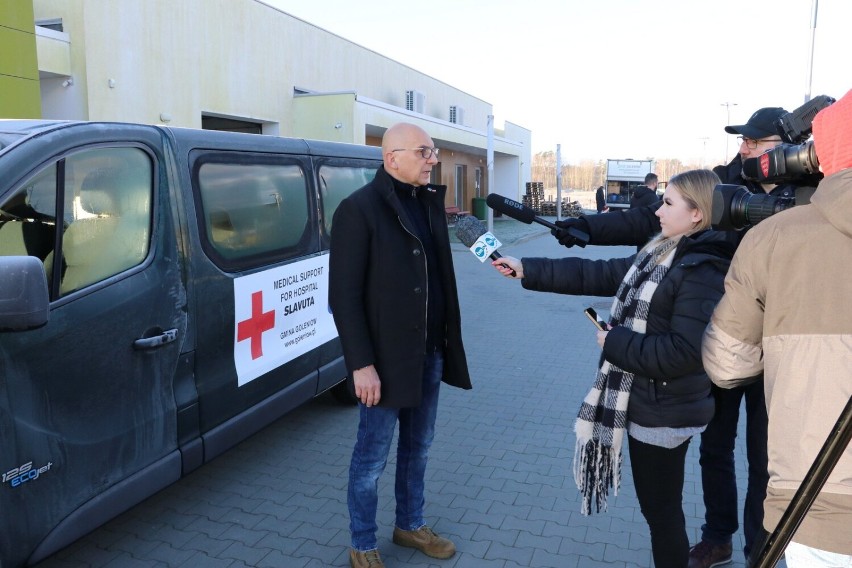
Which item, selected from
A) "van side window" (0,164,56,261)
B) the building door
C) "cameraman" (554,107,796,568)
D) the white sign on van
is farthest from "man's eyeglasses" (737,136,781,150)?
the building door

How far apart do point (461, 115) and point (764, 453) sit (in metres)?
30.4

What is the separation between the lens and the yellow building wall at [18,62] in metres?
7.96

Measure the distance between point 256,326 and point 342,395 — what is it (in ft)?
5.64

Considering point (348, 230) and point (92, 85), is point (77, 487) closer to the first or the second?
point (348, 230)

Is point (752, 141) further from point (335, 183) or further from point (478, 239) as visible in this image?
point (335, 183)

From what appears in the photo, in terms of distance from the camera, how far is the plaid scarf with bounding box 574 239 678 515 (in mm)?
2516

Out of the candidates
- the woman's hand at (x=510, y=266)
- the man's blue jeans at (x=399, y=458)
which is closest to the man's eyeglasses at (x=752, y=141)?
the woman's hand at (x=510, y=266)

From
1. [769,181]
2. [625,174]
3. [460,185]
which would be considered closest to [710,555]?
[769,181]

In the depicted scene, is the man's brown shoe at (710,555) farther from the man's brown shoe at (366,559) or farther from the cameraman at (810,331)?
the cameraman at (810,331)

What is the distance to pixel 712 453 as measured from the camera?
10.6 ft

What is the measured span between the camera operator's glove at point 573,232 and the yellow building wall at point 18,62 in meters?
7.29

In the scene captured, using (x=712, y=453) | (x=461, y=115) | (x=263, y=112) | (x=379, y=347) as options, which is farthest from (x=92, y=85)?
A: (x=461, y=115)

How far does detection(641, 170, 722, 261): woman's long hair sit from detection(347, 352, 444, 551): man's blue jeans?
4.34 ft

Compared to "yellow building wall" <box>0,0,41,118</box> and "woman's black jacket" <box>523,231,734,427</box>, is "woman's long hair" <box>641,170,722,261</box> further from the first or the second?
"yellow building wall" <box>0,0,41,118</box>
